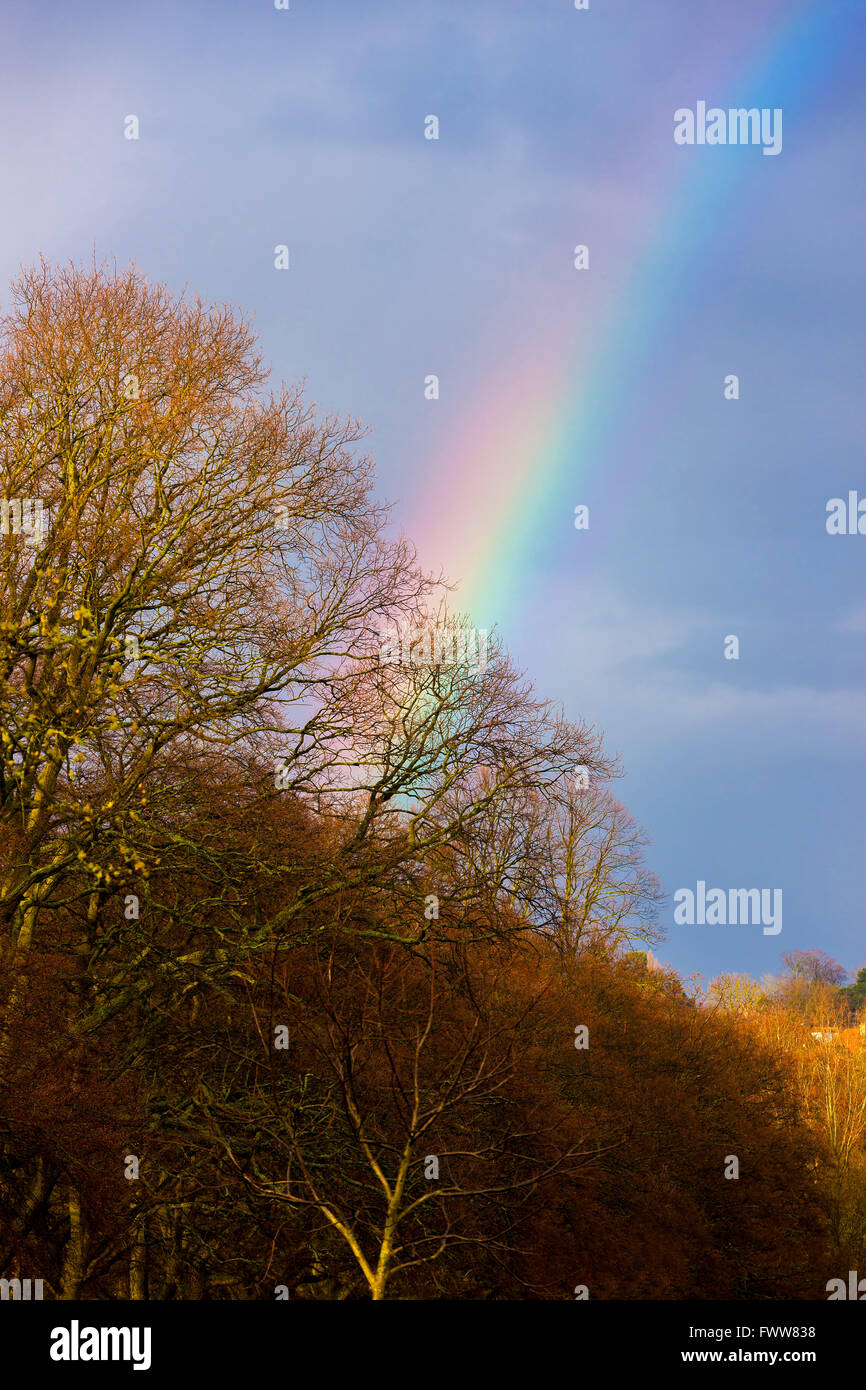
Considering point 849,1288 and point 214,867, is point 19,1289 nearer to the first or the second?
point 214,867

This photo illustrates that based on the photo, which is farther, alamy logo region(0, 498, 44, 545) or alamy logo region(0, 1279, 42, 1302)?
alamy logo region(0, 498, 44, 545)

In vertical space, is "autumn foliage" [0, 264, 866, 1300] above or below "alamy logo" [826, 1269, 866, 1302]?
above

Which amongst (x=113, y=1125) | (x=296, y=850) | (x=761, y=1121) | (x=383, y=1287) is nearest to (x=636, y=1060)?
(x=761, y=1121)

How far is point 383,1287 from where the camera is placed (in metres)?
11.5

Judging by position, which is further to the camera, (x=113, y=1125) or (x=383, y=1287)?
(x=113, y=1125)

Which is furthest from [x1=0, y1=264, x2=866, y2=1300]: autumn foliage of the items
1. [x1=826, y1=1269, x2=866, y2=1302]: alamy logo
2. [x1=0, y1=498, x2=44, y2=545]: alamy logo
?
[x1=826, y1=1269, x2=866, y2=1302]: alamy logo

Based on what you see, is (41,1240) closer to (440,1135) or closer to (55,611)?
(440,1135)

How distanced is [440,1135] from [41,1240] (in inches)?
232

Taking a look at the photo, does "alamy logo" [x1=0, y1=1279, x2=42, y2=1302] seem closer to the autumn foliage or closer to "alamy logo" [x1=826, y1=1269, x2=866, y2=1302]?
the autumn foliage

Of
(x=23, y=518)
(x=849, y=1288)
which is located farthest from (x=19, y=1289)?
(x=849, y=1288)

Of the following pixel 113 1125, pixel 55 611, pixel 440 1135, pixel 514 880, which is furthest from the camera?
pixel 440 1135
